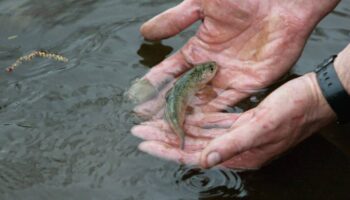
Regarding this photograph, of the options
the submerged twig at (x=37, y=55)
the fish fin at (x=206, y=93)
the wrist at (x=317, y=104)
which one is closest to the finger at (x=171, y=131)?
the fish fin at (x=206, y=93)

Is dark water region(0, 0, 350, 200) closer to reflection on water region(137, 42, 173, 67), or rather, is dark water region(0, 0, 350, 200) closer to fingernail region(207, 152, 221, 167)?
reflection on water region(137, 42, 173, 67)

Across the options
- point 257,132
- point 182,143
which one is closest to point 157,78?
point 182,143

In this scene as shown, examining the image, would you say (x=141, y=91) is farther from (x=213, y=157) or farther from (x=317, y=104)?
(x=317, y=104)

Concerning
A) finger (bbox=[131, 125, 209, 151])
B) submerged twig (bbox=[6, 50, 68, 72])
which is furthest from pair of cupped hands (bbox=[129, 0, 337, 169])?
submerged twig (bbox=[6, 50, 68, 72])

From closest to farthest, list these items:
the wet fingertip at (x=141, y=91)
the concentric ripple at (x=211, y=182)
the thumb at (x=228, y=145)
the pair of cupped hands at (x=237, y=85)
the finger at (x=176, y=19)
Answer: the thumb at (x=228, y=145) → the pair of cupped hands at (x=237, y=85) → the concentric ripple at (x=211, y=182) → the wet fingertip at (x=141, y=91) → the finger at (x=176, y=19)

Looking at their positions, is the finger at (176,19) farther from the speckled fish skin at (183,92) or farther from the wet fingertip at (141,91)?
the wet fingertip at (141,91)
